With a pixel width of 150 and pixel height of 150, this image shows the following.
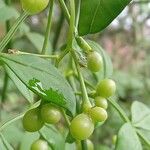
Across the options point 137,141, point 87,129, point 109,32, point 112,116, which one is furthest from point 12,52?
point 109,32

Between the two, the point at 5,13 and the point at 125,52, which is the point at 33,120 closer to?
the point at 5,13

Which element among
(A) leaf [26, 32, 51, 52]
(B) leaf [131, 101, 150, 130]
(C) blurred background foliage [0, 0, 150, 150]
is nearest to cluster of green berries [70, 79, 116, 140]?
(B) leaf [131, 101, 150, 130]

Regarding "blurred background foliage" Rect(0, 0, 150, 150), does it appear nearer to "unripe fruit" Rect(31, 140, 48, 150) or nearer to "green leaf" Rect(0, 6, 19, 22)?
"green leaf" Rect(0, 6, 19, 22)

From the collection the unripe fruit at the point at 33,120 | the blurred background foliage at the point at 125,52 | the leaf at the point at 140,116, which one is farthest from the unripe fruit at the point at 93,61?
the blurred background foliage at the point at 125,52

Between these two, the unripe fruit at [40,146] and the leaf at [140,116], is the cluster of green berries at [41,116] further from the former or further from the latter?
the leaf at [140,116]

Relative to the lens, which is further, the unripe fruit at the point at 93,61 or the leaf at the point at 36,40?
the leaf at the point at 36,40

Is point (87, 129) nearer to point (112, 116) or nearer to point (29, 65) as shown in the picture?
point (29, 65)

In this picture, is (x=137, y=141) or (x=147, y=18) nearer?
(x=137, y=141)
